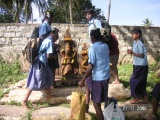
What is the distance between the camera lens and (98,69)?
145 inches

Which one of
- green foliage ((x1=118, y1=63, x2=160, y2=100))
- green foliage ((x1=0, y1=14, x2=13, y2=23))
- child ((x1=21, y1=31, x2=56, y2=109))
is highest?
green foliage ((x1=0, y1=14, x2=13, y2=23))

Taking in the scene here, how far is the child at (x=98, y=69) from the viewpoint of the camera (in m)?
3.66

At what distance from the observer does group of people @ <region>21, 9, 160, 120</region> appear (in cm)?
370

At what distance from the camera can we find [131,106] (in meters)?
4.78

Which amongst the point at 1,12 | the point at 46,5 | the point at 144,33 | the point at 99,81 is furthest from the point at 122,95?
the point at 1,12

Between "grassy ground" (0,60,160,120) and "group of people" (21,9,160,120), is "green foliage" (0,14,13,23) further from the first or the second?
"group of people" (21,9,160,120)

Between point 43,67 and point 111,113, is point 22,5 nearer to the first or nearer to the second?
point 43,67

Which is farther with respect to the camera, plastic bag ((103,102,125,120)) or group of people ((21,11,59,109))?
group of people ((21,11,59,109))

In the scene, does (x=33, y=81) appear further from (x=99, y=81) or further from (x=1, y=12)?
(x=1, y=12)

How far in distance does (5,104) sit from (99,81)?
7.83 feet

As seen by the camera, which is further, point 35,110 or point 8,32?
point 8,32

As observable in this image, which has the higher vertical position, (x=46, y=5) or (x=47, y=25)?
(x=46, y=5)

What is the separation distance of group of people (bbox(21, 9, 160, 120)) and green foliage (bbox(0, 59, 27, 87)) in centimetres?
232

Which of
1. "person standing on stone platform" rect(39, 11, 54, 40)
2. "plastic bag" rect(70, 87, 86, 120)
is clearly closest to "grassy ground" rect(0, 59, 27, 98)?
"person standing on stone platform" rect(39, 11, 54, 40)
